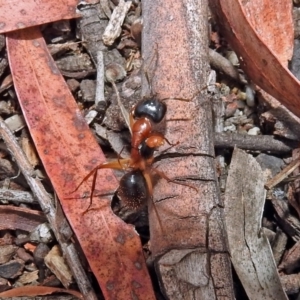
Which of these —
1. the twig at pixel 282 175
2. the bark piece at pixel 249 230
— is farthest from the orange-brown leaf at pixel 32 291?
the twig at pixel 282 175

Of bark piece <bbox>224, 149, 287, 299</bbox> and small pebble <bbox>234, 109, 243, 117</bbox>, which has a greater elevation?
small pebble <bbox>234, 109, 243, 117</bbox>

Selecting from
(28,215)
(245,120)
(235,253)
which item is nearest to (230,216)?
(235,253)

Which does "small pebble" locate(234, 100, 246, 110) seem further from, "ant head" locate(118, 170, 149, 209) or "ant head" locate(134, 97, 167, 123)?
"ant head" locate(118, 170, 149, 209)

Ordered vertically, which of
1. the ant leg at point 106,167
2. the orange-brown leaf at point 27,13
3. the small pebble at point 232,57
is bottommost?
the ant leg at point 106,167

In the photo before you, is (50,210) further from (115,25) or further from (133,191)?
(115,25)

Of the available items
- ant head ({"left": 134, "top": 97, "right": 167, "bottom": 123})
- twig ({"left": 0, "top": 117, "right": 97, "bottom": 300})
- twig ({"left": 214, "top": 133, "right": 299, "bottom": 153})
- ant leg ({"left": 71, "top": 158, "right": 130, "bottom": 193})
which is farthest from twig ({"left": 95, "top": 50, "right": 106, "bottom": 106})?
twig ({"left": 214, "top": 133, "right": 299, "bottom": 153})

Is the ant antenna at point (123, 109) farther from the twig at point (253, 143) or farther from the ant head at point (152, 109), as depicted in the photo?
the twig at point (253, 143)

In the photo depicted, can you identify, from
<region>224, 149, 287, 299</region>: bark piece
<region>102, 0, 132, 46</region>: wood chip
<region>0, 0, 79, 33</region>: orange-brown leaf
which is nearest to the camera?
<region>224, 149, 287, 299</region>: bark piece
